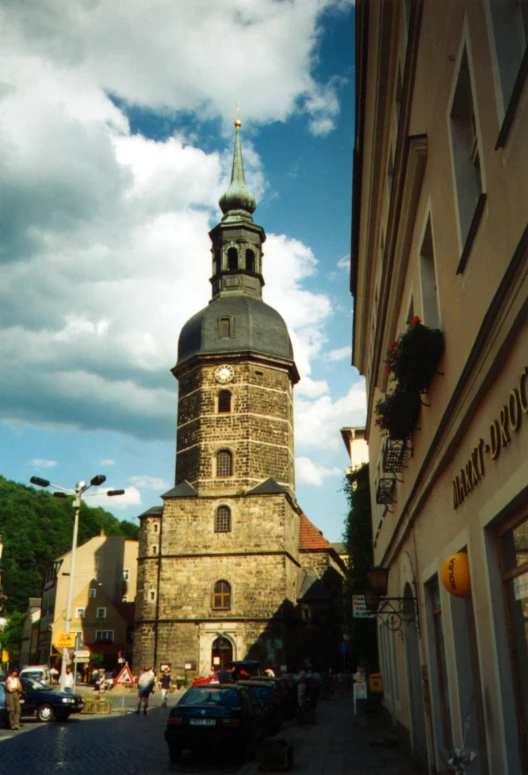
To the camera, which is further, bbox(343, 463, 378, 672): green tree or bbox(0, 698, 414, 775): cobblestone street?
bbox(343, 463, 378, 672): green tree

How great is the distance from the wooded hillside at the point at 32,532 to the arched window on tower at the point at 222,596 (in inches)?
1761

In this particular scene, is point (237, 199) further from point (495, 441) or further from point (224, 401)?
point (495, 441)

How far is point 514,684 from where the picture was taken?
5.44 metres

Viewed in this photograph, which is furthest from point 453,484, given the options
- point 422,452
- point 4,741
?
point 4,741

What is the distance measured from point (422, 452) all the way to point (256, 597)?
111ft

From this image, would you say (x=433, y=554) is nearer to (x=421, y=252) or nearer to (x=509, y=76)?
(x=421, y=252)

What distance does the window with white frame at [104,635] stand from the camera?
5338 cm

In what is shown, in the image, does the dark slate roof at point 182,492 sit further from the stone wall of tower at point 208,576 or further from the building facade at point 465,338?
the building facade at point 465,338

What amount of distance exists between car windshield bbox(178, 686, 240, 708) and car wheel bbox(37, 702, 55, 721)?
907 cm

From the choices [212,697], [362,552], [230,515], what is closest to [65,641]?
[212,697]

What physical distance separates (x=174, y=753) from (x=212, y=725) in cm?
98

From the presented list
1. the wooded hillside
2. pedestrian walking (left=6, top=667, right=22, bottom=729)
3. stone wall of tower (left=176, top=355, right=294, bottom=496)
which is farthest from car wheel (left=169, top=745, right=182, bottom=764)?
the wooded hillside

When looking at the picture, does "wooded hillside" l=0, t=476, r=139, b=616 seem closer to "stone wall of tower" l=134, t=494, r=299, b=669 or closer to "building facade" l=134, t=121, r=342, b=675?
"stone wall of tower" l=134, t=494, r=299, b=669

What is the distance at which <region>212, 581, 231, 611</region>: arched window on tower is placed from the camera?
1633 inches
